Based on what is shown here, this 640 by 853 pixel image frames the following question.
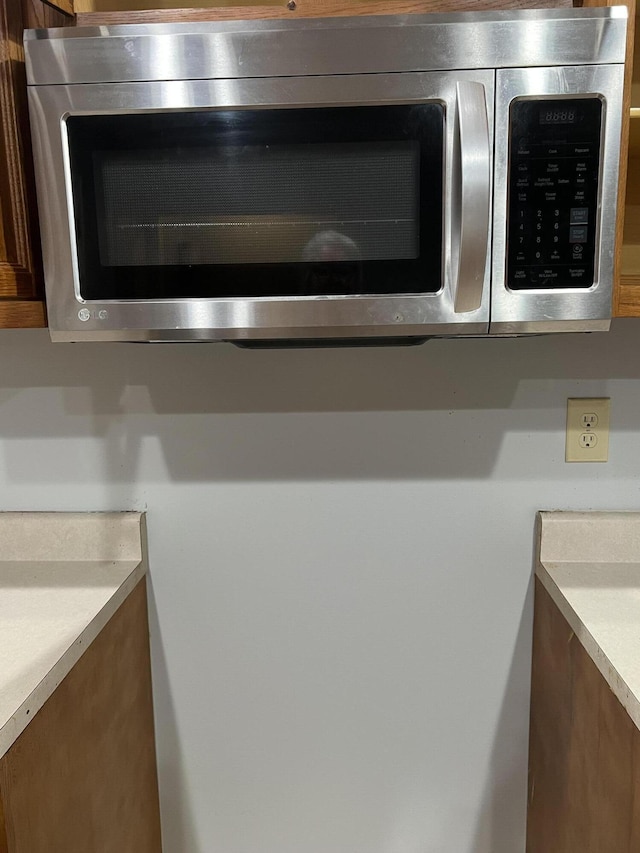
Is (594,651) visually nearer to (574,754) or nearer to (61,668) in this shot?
(574,754)

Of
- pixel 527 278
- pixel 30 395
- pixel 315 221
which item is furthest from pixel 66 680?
pixel 527 278

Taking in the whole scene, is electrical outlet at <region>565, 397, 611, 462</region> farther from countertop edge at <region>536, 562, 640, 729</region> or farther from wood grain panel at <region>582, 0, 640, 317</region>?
wood grain panel at <region>582, 0, 640, 317</region>

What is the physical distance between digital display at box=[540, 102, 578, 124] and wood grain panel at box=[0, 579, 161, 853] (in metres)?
0.93

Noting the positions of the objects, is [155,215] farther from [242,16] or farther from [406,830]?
[406,830]

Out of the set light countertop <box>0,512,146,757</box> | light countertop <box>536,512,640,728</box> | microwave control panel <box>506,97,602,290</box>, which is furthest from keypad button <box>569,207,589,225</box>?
light countertop <box>0,512,146,757</box>

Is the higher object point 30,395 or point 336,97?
point 336,97

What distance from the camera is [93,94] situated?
809 millimetres

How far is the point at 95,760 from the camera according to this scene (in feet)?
3.33

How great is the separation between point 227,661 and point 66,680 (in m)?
0.41

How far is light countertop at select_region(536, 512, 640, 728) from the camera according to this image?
0.88m

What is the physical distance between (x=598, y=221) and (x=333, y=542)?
0.69m

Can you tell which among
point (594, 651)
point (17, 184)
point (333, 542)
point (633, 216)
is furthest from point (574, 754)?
point (17, 184)

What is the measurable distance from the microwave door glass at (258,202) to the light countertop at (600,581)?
0.53 metres

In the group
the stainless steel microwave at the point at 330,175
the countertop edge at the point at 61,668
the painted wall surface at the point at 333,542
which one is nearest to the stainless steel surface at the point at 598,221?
the stainless steel microwave at the point at 330,175
